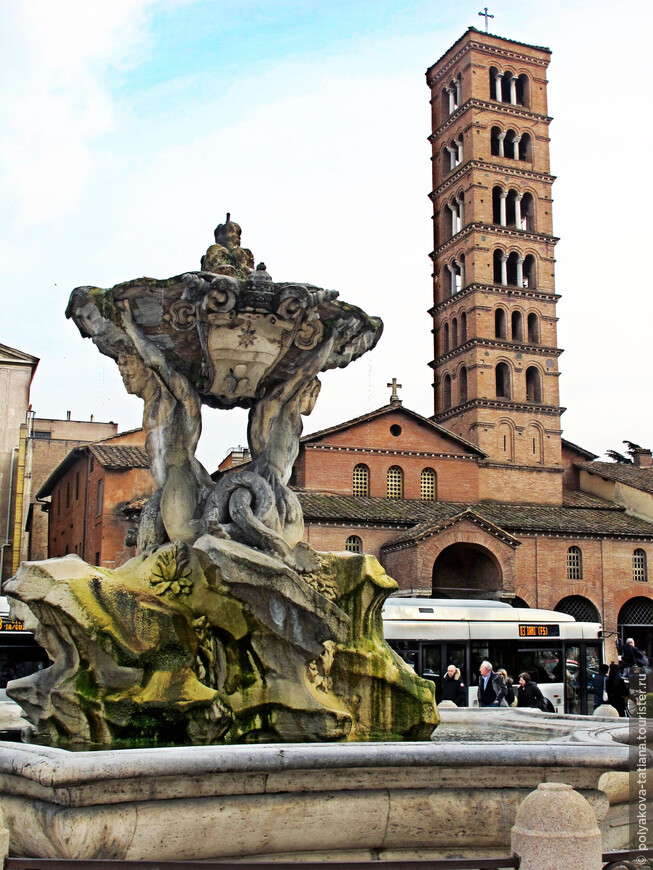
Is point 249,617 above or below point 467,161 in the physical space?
below

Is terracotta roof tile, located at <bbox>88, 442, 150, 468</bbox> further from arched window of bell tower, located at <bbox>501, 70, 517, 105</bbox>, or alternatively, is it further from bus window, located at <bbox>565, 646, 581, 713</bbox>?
arched window of bell tower, located at <bbox>501, 70, 517, 105</bbox>

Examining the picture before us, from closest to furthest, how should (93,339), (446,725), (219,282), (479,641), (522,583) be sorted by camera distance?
(219,282) → (93,339) → (446,725) → (479,641) → (522,583)

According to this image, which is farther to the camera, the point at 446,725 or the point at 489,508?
the point at 489,508

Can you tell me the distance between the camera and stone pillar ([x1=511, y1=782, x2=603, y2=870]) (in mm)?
3432

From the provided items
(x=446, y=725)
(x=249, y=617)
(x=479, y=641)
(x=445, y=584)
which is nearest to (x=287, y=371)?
(x=249, y=617)

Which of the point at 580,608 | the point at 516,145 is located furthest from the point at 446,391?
the point at 580,608

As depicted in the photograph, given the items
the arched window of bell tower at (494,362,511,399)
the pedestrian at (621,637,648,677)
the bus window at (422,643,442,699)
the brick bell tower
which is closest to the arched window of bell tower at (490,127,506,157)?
the brick bell tower

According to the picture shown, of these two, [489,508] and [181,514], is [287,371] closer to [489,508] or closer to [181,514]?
[181,514]

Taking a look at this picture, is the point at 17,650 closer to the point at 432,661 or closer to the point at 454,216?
the point at 432,661

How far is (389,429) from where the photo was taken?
4447 centimetres

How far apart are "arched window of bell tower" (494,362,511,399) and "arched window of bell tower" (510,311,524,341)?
1733 millimetres

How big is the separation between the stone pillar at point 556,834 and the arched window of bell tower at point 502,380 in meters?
46.2

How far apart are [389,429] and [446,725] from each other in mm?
36218

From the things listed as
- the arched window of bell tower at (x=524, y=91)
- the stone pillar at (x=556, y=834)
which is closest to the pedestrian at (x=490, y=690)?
the stone pillar at (x=556, y=834)
